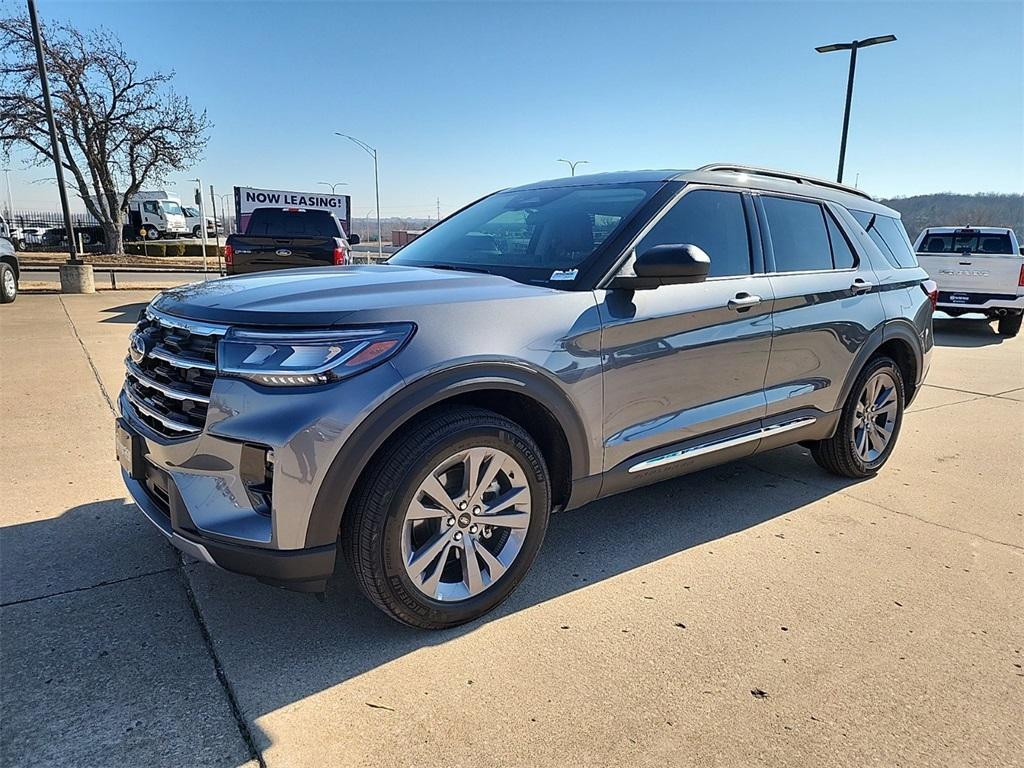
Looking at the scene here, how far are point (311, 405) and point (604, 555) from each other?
1.78m

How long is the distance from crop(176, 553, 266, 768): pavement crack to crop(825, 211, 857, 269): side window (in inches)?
151

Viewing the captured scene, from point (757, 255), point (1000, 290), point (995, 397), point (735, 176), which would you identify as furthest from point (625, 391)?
point (1000, 290)

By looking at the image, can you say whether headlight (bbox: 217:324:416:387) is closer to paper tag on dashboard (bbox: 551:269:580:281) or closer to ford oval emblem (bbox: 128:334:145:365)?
ford oval emblem (bbox: 128:334:145:365)

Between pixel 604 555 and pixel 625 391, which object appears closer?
pixel 625 391

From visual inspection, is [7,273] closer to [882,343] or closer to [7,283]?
[7,283]

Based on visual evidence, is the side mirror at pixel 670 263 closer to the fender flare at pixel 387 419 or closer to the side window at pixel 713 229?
the side window at pixel 713 229

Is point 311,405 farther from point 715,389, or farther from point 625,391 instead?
point 715,389

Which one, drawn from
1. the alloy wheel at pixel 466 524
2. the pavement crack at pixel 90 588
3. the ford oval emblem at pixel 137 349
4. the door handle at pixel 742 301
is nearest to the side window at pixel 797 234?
the door handle at pixel 742 301

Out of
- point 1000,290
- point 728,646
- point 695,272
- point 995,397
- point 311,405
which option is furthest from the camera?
point 1000,290

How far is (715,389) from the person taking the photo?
3.50m

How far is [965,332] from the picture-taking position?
13453 millimetres

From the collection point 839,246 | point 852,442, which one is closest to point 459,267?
point 839,246

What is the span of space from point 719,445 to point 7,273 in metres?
13.6

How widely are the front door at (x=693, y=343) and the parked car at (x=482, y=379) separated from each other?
0.01 m
